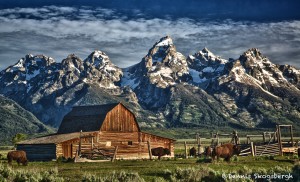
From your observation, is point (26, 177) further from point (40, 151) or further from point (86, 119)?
point (86, 119)

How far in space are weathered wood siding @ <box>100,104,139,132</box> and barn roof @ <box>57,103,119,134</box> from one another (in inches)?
30.4

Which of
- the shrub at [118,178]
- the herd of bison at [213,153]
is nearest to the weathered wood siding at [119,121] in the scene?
the herd of bison at [213,153]

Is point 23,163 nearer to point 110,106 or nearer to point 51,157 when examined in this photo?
point 51,157

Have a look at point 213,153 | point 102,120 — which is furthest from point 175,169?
point 102,120

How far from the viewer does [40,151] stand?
214 ft

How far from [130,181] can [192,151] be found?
40350 millimetres

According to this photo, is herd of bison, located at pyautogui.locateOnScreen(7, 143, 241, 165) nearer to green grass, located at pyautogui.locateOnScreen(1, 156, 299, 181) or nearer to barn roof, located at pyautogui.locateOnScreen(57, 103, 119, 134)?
green grass, located at pyautogui.locateOnScreen(1, 156, 299, 181)

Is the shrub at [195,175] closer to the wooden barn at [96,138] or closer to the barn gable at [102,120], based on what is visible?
the wooden barn at [96,138]

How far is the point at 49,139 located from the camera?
218 feet

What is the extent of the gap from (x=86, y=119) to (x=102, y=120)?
15.7ft

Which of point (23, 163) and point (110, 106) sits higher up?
point (110, 106)

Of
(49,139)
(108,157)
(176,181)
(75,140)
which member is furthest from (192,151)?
(176,181)

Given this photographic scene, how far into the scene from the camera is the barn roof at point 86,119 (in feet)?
232

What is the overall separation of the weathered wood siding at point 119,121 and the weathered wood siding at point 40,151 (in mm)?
9772
